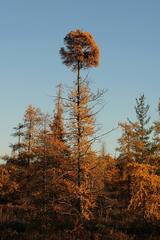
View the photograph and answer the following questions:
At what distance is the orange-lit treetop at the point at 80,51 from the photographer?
2373 centimetres

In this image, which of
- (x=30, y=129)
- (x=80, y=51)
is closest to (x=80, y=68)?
(x=80, y=51)

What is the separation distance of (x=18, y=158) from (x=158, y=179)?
1935 cm

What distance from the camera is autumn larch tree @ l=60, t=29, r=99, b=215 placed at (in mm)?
22497

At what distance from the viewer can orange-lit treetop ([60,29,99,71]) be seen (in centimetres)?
2373

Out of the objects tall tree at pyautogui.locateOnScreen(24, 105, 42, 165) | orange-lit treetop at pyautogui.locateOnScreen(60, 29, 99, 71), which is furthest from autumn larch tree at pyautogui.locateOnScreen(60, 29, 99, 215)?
tall tree at pyautogui.locateOnScreen(24, 105, 42, 165)

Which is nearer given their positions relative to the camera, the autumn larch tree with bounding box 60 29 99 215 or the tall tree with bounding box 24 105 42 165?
the autumn larch tree with bounding box 60 29 99 215

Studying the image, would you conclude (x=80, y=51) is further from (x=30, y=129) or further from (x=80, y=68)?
(x=30, y=129)

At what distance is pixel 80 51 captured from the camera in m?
23.8

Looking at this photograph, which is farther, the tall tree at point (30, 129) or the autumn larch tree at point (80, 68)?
the tall tree at point (30, 129)

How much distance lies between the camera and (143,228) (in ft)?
62.8

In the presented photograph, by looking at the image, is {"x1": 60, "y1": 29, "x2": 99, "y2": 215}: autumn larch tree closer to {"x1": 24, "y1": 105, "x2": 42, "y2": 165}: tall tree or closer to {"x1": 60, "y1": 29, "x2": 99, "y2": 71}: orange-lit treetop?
{"x1": 60, "y1": 29, "x2": 99, "y2": 71}: orange-lit treetop

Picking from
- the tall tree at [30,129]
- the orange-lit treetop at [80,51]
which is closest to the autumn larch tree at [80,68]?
the orange-lit treetop at [80,51]

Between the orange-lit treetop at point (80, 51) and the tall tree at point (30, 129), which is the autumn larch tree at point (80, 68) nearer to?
the orange-lit treetop at point (80, 51)

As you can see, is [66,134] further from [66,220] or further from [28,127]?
[28,127]
